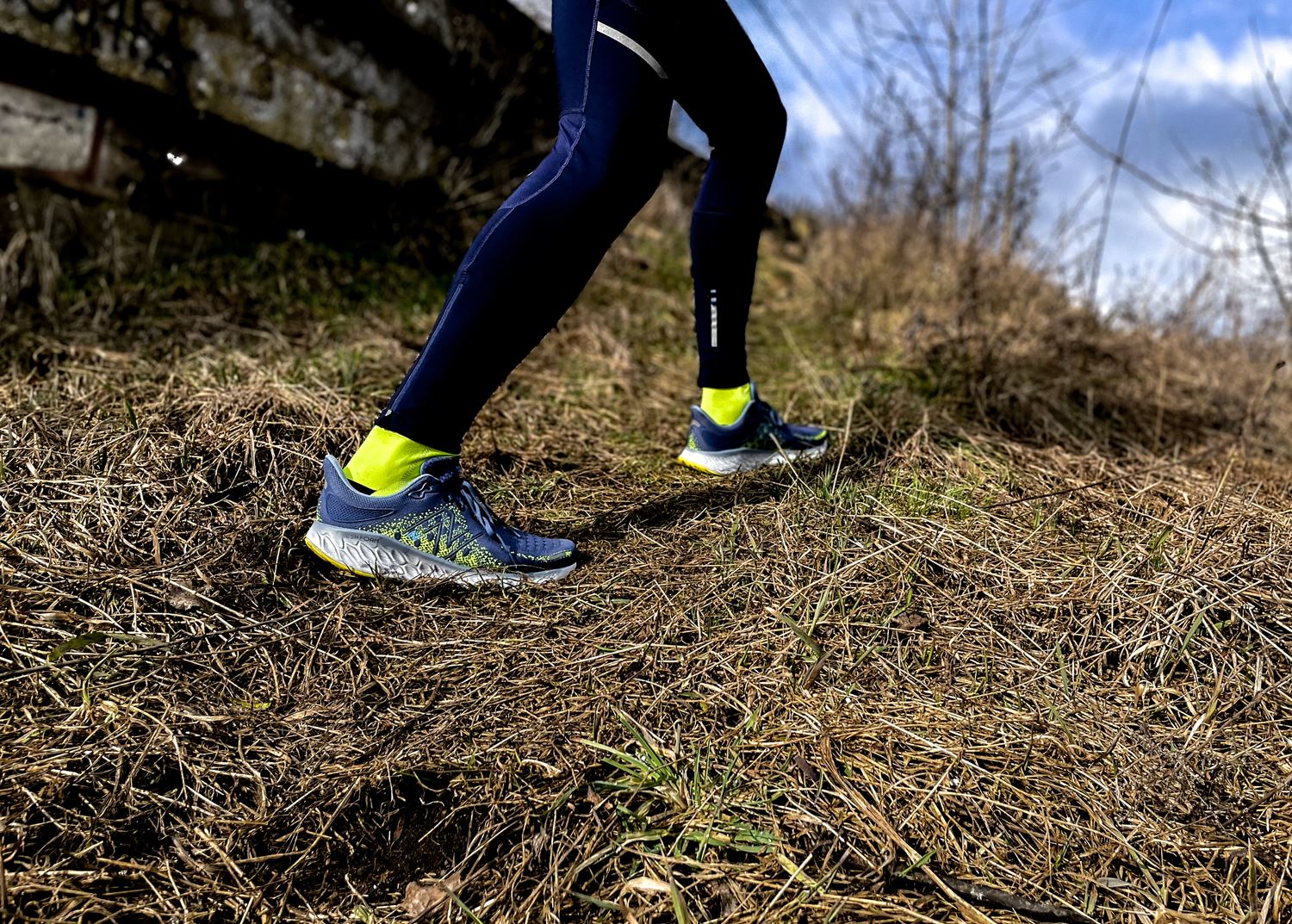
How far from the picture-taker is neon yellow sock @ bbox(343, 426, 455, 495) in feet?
4.71

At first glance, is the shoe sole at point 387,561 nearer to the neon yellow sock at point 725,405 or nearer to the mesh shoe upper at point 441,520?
the mesh shoe upper at point 441,520

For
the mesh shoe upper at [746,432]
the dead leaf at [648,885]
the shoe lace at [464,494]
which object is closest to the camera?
the dead leaf at [648,885]

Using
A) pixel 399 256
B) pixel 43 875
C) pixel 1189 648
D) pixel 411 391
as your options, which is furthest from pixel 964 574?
pixel 399 256

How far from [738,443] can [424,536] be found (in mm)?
821

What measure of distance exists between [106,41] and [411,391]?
206 cm

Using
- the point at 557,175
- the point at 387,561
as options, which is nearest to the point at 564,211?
the point at 557,175

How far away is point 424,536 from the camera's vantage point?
1462mm

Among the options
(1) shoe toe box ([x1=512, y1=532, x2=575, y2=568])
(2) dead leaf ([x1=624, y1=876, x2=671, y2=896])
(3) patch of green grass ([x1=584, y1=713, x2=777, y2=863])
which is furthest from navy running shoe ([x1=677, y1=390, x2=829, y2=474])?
(2) dead leaf ([x1=624, y1=876, x2=671, y2=896])

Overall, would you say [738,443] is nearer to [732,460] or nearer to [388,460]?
[732,460]

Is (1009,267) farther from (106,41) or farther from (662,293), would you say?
(106,41)

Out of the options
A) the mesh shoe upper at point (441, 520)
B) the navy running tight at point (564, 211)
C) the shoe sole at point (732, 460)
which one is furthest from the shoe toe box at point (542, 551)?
the shoe sole at point (732, 460)

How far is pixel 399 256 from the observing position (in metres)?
3.48

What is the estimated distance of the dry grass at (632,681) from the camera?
961 mm

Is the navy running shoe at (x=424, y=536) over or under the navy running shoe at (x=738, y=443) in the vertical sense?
under
